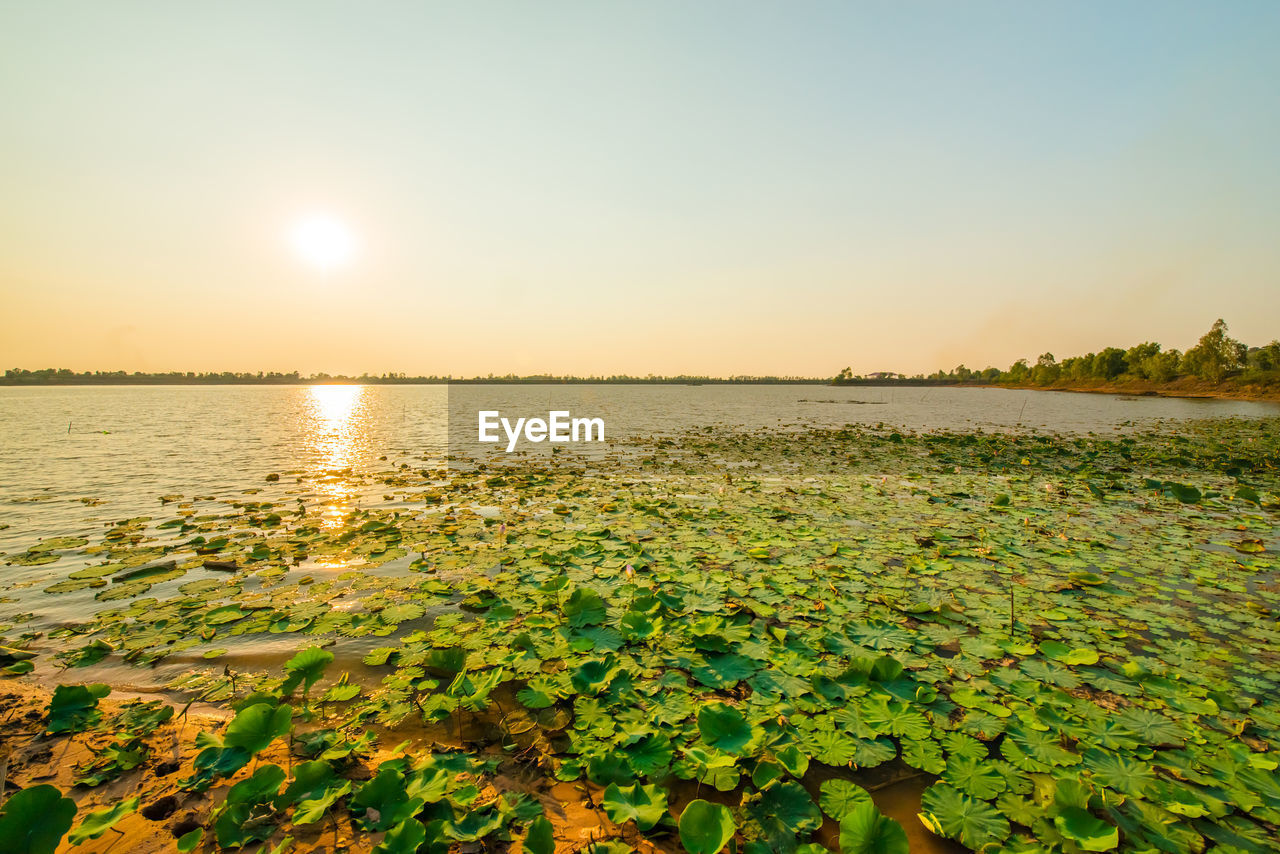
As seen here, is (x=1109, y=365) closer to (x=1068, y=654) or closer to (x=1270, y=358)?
(x=1270, y=358)

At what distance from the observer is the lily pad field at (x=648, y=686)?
255 centimetres

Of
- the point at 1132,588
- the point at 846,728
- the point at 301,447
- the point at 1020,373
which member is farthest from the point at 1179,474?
the point at 1020,373

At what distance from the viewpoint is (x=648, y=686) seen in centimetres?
379

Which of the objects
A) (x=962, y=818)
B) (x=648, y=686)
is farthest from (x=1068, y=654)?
(x=648, y=686)

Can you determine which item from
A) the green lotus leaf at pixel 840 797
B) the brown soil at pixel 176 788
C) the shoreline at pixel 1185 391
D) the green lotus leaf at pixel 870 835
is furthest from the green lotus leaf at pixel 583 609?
the shoreline at pixel 1185 391

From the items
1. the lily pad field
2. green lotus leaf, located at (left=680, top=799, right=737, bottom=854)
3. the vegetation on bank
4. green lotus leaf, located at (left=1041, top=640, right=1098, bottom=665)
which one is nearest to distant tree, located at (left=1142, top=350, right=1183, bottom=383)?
the vegetation on bank

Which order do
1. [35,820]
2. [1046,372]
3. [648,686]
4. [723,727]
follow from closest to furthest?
[35,820], [723,727], [648,686], [1046,372]

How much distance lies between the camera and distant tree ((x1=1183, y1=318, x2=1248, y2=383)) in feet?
220

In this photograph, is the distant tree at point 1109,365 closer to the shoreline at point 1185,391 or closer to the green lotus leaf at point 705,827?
the shoreline at point 1185,391

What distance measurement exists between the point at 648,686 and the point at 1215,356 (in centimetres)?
10184

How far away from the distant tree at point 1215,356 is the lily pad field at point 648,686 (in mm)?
90088

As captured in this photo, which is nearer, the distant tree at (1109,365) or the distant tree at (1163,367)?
the distant tree at (1163,367)

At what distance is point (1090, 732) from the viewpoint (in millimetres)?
3168

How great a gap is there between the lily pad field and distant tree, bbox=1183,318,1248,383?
9009 cm
